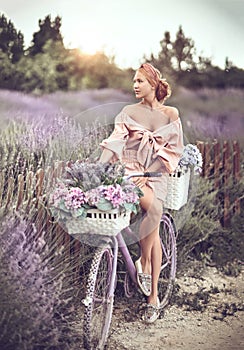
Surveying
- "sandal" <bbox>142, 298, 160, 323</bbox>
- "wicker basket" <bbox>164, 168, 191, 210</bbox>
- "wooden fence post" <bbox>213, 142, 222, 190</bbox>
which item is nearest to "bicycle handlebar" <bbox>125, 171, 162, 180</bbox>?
"wicker basket" <bbox>164, 168, 191, 210</bbox>

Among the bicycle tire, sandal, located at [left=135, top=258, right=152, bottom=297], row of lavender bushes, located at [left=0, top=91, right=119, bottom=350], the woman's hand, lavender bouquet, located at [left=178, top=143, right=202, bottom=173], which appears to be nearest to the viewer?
row of lavender bushes, located at [left=0, top=91, right=119, bottom=350]

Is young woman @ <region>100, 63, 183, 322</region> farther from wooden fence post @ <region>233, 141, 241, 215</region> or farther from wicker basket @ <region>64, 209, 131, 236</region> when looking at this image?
wooden fence post @ <region>233, 141, 241, 215</region>

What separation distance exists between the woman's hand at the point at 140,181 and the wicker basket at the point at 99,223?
0.31m

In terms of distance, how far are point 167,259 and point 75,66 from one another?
1.50 meters

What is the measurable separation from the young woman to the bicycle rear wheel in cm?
34

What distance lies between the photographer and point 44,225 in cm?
279

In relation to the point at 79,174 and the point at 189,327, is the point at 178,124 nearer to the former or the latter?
the point at 79,174

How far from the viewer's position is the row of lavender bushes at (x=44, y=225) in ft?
7.88

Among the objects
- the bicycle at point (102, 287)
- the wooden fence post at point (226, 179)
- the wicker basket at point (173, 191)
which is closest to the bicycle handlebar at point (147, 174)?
the bicycle at point (102, 287)

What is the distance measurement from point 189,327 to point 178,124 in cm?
97

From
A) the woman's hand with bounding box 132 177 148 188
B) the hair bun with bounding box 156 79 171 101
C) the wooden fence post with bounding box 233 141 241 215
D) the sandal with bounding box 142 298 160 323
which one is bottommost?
the sandal with bounding box 142 298 160 323

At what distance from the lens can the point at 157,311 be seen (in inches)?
119

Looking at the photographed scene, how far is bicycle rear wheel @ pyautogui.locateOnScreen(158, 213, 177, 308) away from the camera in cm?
323

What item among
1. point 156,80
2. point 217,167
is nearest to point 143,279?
point 156,80
